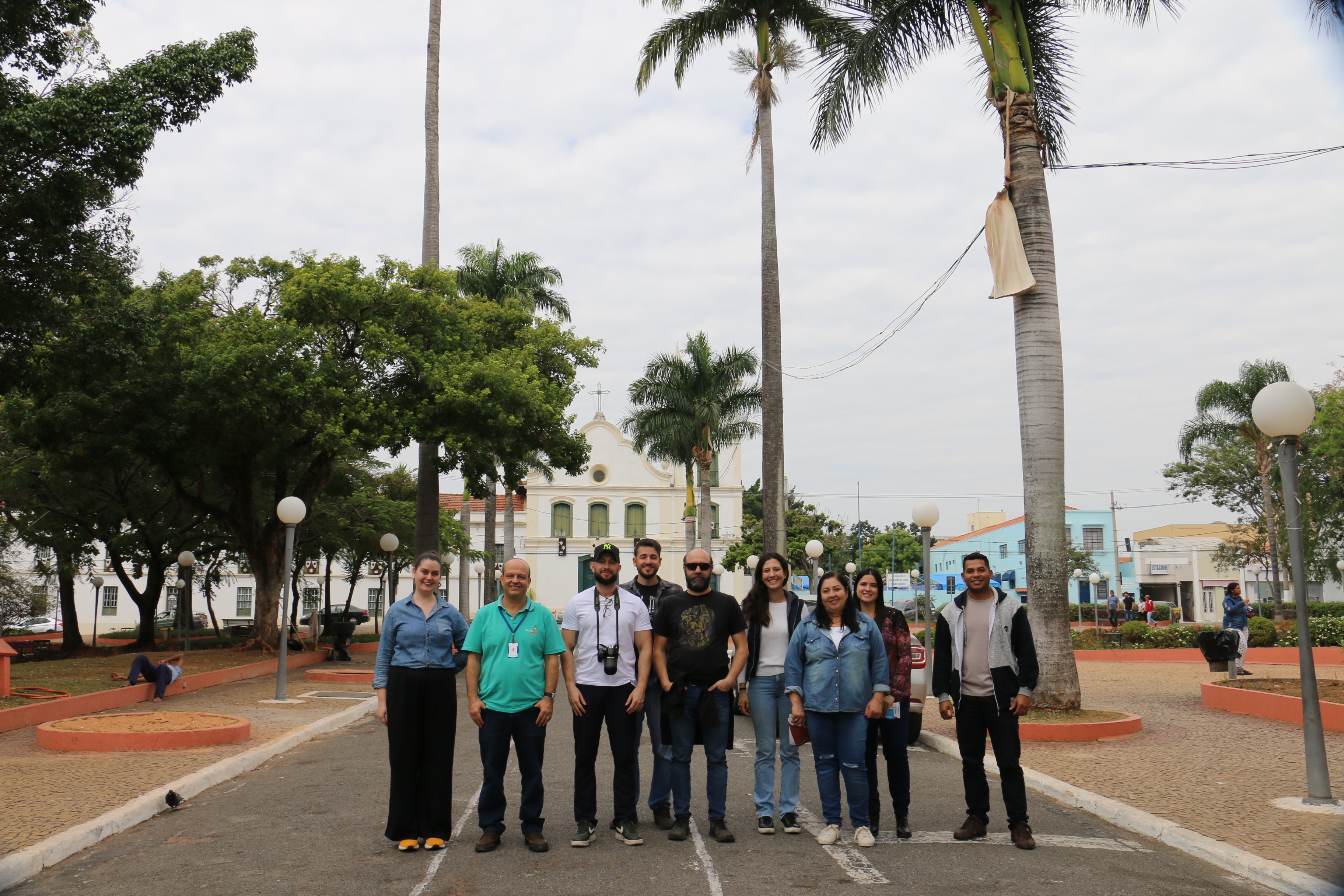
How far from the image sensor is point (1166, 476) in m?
43.4

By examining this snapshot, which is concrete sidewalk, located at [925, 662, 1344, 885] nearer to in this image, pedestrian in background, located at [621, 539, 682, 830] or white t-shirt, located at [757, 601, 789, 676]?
white t-shirt, located at [757, 601, 789, 676]

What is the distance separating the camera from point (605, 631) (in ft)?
21.0

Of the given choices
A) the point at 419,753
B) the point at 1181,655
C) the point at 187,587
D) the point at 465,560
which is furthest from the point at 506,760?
the point at 465,560

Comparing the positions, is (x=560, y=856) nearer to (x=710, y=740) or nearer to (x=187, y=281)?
(x=710, y=740)

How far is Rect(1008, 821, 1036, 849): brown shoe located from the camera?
244 inches

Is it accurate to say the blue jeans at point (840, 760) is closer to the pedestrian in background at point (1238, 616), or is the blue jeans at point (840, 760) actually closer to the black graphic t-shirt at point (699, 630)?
the black graphic t-shirt at point (699, 630)

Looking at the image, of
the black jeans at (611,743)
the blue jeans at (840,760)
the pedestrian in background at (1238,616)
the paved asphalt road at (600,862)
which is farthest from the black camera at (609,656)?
the pedestrian in background at (1238,616)

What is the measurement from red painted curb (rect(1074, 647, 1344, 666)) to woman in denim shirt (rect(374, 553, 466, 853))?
1985cm

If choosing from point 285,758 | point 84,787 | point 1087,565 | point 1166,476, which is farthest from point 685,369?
point 1087,565

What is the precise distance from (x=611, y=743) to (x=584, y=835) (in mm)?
550

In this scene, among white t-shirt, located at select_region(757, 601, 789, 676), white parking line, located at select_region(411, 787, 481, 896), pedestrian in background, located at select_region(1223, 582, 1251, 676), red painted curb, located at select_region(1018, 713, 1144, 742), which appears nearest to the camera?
white parking line, located at select_region(411, 787, 481, 896)

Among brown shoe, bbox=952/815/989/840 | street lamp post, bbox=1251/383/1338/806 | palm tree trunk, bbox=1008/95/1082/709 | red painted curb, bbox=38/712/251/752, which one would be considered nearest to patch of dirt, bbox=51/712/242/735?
red painted curb, bbox=38/712/251/752

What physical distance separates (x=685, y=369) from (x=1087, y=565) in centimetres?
3443

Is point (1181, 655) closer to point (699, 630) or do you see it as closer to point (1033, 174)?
point (1033, 174)
